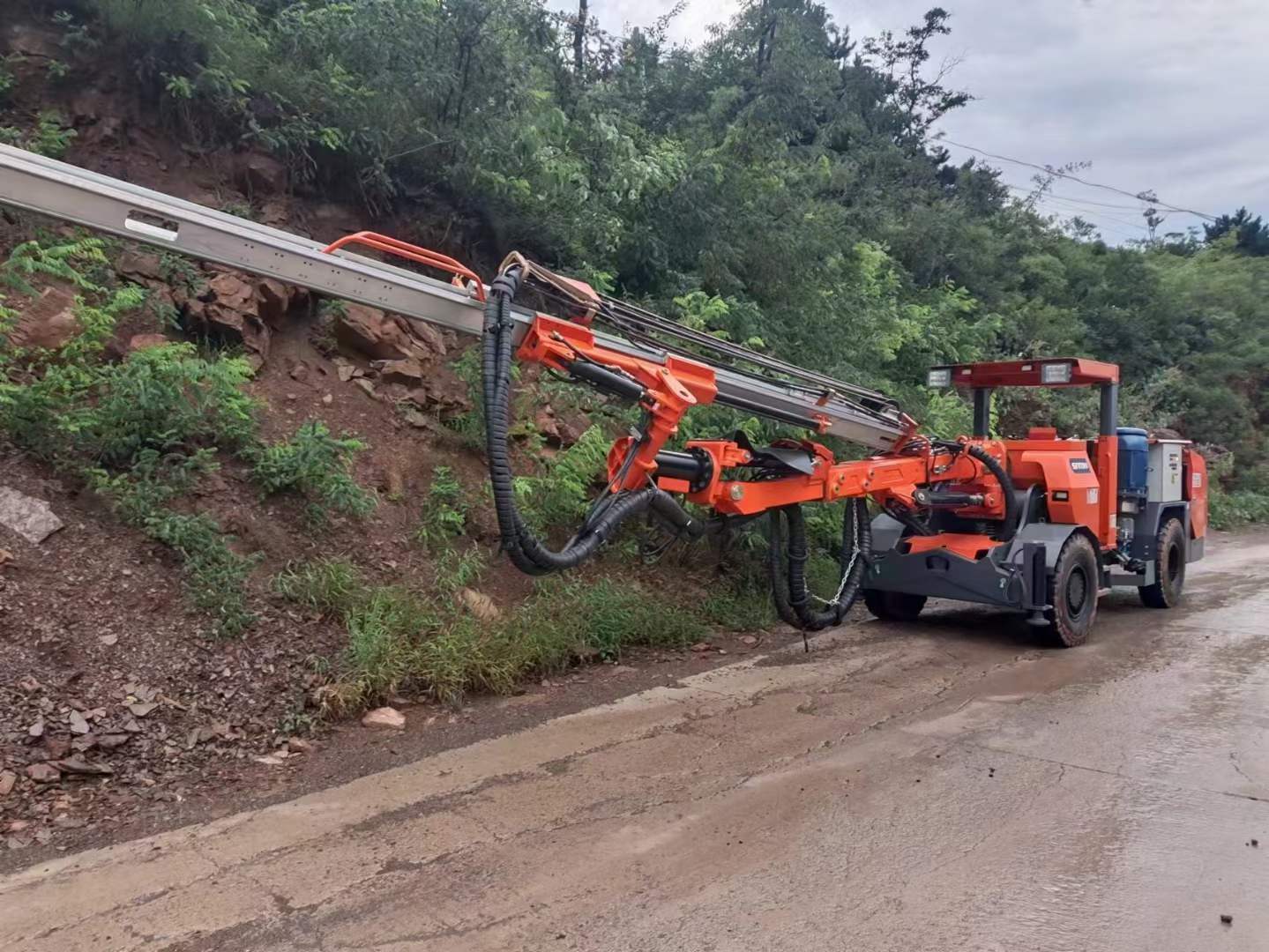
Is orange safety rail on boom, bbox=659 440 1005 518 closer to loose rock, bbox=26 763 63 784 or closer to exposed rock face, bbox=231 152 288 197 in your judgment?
loose rock, bbox=26 763 63 784

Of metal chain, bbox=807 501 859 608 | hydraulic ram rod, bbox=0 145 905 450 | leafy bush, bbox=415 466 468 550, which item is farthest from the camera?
metal chain, bbox=807 501 859 608

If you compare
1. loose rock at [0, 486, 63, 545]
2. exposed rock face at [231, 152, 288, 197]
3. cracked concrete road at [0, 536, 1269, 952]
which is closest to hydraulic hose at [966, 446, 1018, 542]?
cracked concrete road at [0, 536, 1269, 952]

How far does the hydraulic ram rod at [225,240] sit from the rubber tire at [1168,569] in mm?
7089

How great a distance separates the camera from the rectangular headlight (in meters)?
8.91

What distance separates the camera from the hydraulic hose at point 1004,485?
865cm

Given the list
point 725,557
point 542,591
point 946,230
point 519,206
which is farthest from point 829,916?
point 946,230

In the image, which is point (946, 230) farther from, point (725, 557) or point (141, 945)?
point (141, 945)

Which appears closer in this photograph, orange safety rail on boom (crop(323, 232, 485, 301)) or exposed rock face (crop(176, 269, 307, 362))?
orange safety rail on boom (crop(323, 232, 485, 301))

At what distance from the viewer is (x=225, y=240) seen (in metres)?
4.57

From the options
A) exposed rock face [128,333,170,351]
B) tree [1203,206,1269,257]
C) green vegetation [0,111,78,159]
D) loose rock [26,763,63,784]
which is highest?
tree [1203,206,1269,257]

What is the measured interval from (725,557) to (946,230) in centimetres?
1393

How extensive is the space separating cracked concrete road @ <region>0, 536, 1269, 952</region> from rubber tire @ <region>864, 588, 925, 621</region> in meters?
2.53

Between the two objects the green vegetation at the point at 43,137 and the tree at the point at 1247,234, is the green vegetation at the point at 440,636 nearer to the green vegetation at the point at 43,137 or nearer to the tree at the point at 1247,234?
the green vegetation at the point at 43,137

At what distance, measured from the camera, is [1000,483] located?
8.74m
